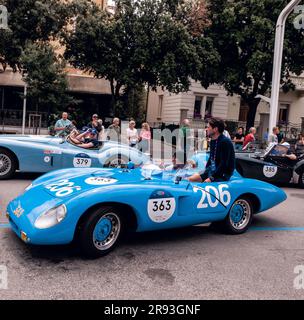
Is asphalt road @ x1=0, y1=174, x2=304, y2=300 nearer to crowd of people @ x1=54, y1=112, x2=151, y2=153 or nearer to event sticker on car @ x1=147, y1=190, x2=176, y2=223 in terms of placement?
event sticker on car @ x1=147, y1=190, x2=176, y2=223

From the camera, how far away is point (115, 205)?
432 centimetres

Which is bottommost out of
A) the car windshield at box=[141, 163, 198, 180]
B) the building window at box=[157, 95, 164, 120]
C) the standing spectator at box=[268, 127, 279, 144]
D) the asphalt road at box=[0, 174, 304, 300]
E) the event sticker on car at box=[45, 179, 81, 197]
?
the asphalt road at box=[0, 174, 304, 300]

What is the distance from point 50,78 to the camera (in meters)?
18.3

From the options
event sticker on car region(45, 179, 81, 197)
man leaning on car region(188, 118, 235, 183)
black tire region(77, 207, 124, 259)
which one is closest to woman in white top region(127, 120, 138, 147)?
man leaning on car region(188, 118, 235, 183)

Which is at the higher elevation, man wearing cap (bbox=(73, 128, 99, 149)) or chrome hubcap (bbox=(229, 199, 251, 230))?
man wearing cap (bbox=(73, 128, 99, 149))

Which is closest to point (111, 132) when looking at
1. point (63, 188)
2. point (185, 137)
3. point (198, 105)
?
point (185, 137)

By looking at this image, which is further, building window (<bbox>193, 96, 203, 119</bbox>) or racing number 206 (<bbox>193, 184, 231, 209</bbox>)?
building window (<bbox>193, 96, 203, 119</bbox>)

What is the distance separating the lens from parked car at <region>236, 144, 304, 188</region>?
30.2ft

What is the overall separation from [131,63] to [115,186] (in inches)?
615

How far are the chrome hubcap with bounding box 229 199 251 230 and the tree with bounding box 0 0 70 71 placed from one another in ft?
51.8

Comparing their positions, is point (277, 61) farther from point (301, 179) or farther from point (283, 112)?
point (283, 112)

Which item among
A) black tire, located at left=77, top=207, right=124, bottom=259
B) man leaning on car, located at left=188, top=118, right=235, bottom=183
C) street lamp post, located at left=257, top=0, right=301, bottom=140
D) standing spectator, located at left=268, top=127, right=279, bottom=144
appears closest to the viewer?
black tire, located at left=77, top=207, right=124, bottom=259
